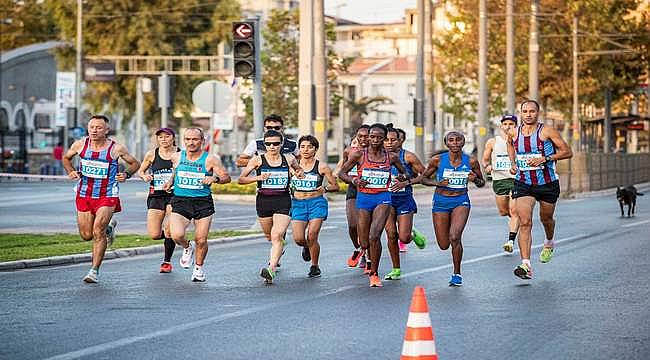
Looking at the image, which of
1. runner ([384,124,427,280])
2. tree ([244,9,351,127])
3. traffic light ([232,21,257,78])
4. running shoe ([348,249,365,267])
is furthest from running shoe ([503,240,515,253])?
tree ([244,9,351,127])

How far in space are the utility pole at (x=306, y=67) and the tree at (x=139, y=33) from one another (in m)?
38.7

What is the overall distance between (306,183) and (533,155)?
8.42ft

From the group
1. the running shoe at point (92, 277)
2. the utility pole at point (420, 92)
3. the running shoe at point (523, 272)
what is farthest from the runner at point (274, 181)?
the utility pole at point (420, 92)

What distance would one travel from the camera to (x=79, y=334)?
40.3 feet

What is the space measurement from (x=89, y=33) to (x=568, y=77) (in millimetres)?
22800

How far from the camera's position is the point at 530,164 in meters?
17.0

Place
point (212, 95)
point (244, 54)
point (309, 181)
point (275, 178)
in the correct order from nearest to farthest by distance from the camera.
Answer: point (275, 178), point (309, 181), point (244, 54), point (212, 95)

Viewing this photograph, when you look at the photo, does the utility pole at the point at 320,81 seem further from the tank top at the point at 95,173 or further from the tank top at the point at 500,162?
the tank top at the point at 95,173

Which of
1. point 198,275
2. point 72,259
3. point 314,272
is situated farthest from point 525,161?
point 72,259

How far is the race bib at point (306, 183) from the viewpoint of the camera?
17.5m

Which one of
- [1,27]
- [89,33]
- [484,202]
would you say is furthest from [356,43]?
[484,202]

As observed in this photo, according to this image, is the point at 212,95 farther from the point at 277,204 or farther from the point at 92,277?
the point at 92,277

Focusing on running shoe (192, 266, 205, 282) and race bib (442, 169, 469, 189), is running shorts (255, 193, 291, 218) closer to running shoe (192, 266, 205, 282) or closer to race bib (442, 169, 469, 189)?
running shoe (192, 266, 205, 282)

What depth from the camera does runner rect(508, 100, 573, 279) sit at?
16.9m
